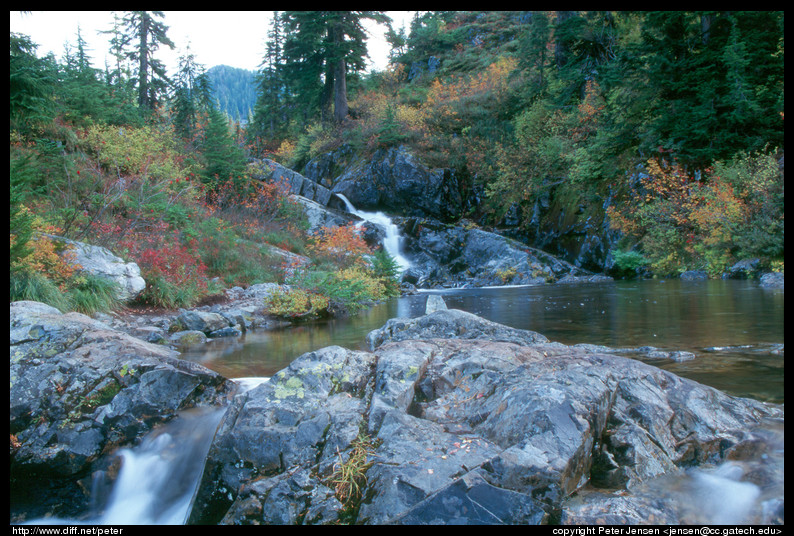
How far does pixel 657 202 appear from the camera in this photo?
15.0 metres

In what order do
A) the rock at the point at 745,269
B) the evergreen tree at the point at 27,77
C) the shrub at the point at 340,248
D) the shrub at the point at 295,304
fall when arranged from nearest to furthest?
the evergreen tree at the point at 27,77 → the shrub at the point at 295,304 → the rock at the point at 745,269 → the shrub at the point at 340,248

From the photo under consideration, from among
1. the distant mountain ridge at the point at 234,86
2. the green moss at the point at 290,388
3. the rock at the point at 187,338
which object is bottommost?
the rock at the point at 187,338

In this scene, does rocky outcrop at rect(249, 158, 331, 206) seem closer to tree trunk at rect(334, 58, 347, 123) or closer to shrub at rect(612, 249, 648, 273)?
tree trunk at rect(334, 58, 347, 123)

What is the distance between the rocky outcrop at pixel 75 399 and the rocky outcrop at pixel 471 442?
0.93 meters

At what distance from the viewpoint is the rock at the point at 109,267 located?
8.13m

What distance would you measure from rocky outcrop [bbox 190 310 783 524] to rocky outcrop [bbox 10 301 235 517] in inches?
36.6

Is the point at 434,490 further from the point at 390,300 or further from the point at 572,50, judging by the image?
the point at 572,50

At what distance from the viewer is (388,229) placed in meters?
21.8

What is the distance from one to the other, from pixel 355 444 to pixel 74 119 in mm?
17676

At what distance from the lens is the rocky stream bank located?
6.80 ft

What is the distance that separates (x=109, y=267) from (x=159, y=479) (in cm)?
703

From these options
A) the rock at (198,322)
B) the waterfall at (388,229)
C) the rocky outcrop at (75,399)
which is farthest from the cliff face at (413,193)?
the rocky outcrop at (75,399)

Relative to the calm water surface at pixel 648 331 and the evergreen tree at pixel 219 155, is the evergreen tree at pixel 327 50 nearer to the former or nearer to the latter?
the evergreen tree at pixel 219 155

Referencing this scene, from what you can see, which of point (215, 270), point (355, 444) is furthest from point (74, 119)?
point (355, 444)
